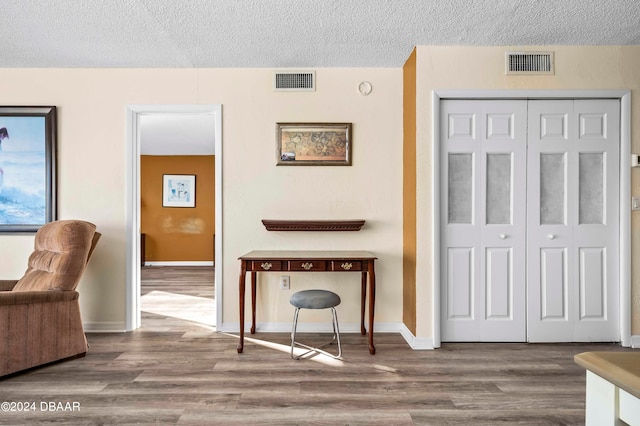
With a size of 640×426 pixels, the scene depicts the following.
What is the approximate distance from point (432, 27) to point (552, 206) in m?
1.75

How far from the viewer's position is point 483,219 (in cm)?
305

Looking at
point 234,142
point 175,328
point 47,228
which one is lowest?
point 175,328

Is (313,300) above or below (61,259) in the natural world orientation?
below

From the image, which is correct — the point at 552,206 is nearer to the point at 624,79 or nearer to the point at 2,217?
the point at 624,79

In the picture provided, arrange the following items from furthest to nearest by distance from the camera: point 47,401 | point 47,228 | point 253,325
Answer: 1. point 253,325
2. point 47,228
3. point 47,401

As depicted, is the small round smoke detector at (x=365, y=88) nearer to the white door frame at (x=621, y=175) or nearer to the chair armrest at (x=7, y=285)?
the white door frame at (x=621, y=175)

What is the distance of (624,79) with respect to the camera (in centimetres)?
307

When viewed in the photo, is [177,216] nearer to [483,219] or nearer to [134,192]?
[134,192]

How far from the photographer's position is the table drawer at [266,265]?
289cm

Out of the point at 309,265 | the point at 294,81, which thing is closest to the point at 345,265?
the point at 309,265

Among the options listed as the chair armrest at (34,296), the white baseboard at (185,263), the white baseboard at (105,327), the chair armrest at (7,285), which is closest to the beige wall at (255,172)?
the white baseboard at (105,327)

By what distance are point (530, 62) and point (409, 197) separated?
1.48 m

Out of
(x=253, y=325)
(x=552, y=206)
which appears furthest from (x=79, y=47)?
(x=552, y=206)

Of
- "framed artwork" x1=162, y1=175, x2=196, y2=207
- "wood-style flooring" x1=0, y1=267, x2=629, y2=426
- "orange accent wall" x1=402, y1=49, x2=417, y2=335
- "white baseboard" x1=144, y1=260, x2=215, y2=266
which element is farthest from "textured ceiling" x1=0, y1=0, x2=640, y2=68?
"white baseboard" x1=144, y1=260, x2=215, y2=266
